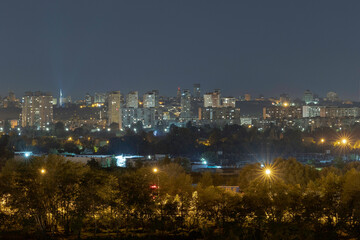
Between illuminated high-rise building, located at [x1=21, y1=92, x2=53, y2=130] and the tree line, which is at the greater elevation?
illuminated high-rise building, located at [x1=21, y1=92, x2=53, y2=130]

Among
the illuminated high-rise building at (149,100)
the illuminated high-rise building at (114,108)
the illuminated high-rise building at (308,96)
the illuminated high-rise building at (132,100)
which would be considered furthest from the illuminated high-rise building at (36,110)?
the illuminated high-rise building at (308,96)

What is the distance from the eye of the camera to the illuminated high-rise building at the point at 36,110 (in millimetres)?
79312

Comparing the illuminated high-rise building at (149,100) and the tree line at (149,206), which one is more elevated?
the illuminated high-rise building at (149,100)

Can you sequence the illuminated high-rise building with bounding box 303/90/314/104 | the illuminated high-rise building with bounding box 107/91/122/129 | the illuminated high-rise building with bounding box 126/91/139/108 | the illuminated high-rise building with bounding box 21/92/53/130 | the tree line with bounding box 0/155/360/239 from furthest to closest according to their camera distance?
the illuminated high-rise building with bounding box 303/90/314/104, the illuminated high-rise building with bounding box 126/91/139/108, the illuminated high-rise building with bounding box 107/91/122/129, the illuminated high-rise building with bounding box 21/92/53/130, the tree line with bounding box 0/155/360/239

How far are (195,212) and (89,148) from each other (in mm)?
27132

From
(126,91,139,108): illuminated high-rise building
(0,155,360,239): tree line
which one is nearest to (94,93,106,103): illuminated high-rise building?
(126,91,139,108): illuminated high-rise building

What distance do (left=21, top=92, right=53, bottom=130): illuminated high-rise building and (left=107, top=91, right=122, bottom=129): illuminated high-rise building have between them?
8.84 metres

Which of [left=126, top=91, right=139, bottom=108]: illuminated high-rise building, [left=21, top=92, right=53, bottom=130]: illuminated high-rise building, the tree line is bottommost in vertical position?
the tree line

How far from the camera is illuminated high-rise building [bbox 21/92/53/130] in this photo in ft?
260

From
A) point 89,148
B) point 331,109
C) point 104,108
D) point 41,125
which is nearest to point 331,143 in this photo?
point 89,148

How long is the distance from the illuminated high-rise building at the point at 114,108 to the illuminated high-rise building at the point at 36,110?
29.0 feet

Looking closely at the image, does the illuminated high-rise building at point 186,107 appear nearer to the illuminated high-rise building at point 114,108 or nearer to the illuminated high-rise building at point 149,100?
the illuminated high-rise building at point 149,100

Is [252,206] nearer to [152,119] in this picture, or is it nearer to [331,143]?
[331,143]

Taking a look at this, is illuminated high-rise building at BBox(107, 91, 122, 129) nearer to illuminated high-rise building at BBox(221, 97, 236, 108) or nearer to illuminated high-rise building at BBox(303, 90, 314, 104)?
illuminated high-rise building at BBox(221, 97, 236, 108)
